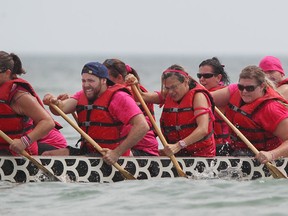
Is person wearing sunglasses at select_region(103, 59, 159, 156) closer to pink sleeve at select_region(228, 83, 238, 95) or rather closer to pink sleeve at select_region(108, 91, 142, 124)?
pink sleeve at select_region(108, 91, 142, 124)

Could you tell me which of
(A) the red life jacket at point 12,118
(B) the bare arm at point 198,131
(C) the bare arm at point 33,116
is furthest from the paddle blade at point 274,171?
(A) the red life jacket at point 12,118

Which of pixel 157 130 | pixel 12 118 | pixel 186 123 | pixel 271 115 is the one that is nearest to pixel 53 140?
pixel 12 118

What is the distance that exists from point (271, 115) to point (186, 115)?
101 cm

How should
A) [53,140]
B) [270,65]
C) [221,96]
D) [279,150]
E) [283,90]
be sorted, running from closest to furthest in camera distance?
[279,150], [53,140], [221,96], [283,90], [270,65]

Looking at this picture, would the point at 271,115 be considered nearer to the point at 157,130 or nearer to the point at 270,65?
the point at 157,130

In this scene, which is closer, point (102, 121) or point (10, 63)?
point (10, 63)

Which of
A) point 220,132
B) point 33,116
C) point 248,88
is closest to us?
point 33,116

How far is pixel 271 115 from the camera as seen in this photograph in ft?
37.5

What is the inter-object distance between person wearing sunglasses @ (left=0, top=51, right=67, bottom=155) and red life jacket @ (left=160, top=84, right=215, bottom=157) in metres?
1.49

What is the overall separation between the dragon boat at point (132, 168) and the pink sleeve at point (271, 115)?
0.45 m

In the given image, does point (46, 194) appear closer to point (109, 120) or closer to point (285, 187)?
point (109, 120)

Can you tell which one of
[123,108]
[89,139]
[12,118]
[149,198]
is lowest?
[149,198]

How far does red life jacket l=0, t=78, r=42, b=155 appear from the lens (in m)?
11.0

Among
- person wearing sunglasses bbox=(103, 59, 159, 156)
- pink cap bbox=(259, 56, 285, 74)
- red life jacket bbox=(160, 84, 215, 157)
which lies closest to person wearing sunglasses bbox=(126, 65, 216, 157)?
red life jacket bbox=(160, 84, 215, 157)
